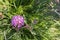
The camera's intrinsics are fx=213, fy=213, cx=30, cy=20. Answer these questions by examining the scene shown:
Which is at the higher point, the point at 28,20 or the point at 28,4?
the point at 28,4

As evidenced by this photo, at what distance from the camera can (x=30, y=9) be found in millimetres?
3270

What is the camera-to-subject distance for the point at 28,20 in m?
3.20

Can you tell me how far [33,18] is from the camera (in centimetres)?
322

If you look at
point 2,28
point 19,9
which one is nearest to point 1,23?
point 2,28

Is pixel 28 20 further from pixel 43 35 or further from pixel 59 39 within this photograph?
pixel 59 39

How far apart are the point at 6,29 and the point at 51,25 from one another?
2.34 ft

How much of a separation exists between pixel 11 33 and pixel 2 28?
0.49 feet

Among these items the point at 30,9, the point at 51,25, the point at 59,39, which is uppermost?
the point at 30,9

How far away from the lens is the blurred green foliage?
9.91ft

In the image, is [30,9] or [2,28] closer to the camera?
[2,28]

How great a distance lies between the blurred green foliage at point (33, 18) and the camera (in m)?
3.02

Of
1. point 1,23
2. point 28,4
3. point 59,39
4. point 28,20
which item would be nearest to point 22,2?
point 28,4

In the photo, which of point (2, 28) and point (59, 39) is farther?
point (59, 39)

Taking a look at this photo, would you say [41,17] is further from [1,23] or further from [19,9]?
[1,23]
